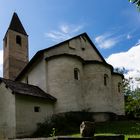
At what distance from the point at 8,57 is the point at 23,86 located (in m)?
20.7

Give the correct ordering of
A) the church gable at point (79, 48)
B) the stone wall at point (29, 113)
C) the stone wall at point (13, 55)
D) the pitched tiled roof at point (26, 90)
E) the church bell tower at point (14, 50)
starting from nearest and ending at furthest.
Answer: the stone wall at point (29, 113)
the pitched tiled roof at point (26, 90)
the church gable at point (79, 48)
the stone wall at point (13, 55)
the church bell tower at point (14, 50)

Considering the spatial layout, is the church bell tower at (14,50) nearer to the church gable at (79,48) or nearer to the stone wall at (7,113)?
the church gable at (79,48)

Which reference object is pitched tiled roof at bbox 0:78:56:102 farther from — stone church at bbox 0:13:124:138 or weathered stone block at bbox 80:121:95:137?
weathered stone block at bbox 80:121:95:137

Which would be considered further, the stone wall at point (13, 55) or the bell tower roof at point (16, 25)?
the bell tower roof at point (16, 25)

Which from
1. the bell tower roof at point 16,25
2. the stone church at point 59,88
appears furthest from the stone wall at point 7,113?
the bell tower roof at point 16,25

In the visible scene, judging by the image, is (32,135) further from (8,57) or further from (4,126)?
(8,57)

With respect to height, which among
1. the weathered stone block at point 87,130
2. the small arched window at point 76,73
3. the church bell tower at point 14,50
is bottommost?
the weathered stone block at point 87,130

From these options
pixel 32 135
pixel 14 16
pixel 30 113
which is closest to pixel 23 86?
pixel 30 113

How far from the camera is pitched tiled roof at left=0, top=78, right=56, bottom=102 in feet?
87.9

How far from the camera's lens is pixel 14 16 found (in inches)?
2160

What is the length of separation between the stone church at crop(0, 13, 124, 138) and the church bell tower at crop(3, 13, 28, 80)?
14.2m

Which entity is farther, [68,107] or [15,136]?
[68,107]

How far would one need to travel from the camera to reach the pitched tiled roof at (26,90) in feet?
87.9

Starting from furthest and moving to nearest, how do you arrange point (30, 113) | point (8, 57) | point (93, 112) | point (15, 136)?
point (8, 57) < point (93, 112) < point (30, 113) < point (15, 136)
